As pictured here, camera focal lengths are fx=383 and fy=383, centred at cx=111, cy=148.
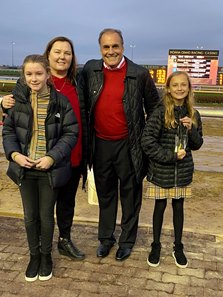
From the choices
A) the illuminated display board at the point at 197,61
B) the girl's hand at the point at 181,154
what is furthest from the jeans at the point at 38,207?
the illuminated display board at the point at 197,61

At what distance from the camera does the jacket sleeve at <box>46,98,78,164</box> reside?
9.66 feet

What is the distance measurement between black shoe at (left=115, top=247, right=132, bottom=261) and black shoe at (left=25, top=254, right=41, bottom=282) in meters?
0.73

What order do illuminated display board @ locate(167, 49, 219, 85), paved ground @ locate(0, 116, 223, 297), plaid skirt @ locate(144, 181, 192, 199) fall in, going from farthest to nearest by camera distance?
illuminated display board @ locate(167, 49, 219, 85) → plaid skirt @ locate(144, 181, 192, 199) → paved ground @ locate(0, 116, 223, 297)

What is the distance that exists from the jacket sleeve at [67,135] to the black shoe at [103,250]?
106 cm

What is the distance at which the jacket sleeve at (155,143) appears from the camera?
318cm

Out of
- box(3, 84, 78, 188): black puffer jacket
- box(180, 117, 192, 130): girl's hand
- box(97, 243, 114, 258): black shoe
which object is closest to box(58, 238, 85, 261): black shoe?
box(97, 243, 114, 258): black shoe

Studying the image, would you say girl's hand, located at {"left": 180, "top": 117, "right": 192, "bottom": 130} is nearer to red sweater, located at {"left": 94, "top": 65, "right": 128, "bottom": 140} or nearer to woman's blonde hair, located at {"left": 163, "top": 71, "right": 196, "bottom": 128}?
woman's blonde hair, located at {"left": 163, "top": 71, "right": 196, "bottom": 128}

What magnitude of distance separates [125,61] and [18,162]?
1.33 m

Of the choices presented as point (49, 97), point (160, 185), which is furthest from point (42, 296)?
point (49, 97)

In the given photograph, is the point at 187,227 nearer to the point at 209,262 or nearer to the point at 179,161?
the point at 209,262

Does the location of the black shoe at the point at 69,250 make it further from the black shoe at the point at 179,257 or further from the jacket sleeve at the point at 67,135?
the jacket sleeve at the point at 67,135

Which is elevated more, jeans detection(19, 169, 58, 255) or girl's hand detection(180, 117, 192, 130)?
girl's hand detection(180, 117, 192, 130)

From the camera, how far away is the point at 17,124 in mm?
2967

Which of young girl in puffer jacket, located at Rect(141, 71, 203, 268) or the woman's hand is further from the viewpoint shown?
young girl in puffer jacket, located at Rect(141, 71, 203, 268)
